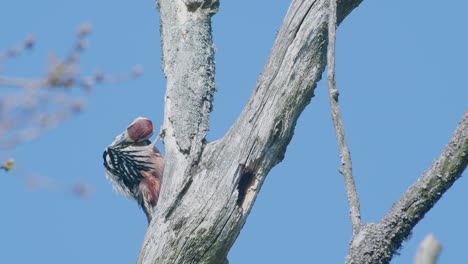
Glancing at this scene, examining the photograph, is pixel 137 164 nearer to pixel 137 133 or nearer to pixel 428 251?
pixel 137 133

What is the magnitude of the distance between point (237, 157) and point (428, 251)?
105 inches

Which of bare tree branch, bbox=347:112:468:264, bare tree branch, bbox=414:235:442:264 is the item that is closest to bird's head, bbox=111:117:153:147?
bare tree branch, bbox=347:112:468:264

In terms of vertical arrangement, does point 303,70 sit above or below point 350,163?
above

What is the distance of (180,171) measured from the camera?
14.3 ft

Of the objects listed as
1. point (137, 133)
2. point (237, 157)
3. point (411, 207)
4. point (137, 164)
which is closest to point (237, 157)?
point (237, 157)

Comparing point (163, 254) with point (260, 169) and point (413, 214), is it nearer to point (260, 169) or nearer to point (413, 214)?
point (260, 169)

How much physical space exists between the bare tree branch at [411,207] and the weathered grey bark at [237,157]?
3.86 ft

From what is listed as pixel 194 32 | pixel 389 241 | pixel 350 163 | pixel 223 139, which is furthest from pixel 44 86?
pixel 194 32

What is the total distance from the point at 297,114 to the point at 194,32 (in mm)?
1051

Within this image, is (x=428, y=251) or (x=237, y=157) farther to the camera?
(x=237, y=157)

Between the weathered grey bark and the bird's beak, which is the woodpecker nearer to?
the bird's beak

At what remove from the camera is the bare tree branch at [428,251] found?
60.9 inches

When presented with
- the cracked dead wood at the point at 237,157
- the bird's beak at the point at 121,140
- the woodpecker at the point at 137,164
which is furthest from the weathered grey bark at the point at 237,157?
the bird's beak at the point at 121,140

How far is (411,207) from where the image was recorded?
301 cm
